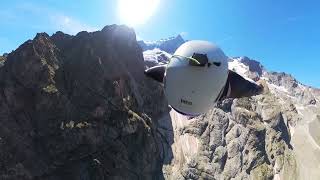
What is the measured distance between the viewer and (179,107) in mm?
21109

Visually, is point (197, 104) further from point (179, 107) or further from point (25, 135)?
point (25, 135)

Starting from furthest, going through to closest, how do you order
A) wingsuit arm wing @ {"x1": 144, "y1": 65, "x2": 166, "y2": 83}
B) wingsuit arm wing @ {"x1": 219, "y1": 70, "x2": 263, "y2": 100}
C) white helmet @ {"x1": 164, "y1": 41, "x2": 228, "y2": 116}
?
wingsuit arm wing @ {"x1": 144, "y1": 65, "x2": 166, "y2": 83}, wingsuit arm wing @ {"x1": 219, "y1": 70, "x2": 263, "y2": 100}, white helmet @ {"x1": 164, "y1": 41, "x2": 228, "y2": 116}

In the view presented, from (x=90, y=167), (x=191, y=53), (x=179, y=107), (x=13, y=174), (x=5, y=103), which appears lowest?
(x=179, y=107)

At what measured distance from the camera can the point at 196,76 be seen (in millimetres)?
19672

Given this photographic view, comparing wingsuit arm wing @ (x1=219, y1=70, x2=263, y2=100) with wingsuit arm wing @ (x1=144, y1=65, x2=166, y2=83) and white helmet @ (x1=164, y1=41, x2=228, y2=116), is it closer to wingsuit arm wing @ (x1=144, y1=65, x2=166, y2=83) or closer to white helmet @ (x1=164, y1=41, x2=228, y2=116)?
white helmet @ (x1=164, y1=41, x2=228, y2=116)

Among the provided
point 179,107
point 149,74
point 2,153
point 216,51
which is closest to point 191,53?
point 216,51

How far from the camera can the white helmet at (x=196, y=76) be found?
19672 mm

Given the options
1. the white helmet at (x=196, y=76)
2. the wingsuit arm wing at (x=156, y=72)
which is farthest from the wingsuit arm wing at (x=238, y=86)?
the wingsuit arm wing at (x=156, y=72)

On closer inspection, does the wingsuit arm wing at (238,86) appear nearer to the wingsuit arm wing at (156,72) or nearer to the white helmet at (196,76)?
the white helmet at (196,76)

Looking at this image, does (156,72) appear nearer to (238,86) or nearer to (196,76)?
(238,86)

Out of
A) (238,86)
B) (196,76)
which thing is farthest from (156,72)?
(196,76)

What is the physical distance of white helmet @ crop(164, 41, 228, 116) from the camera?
→ 19.7 m

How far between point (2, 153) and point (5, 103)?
833 inches

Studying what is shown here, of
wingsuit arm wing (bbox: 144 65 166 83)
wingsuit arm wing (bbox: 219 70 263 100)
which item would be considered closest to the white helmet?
wingsuit arm wing (bbox: 219 70 263 100)
